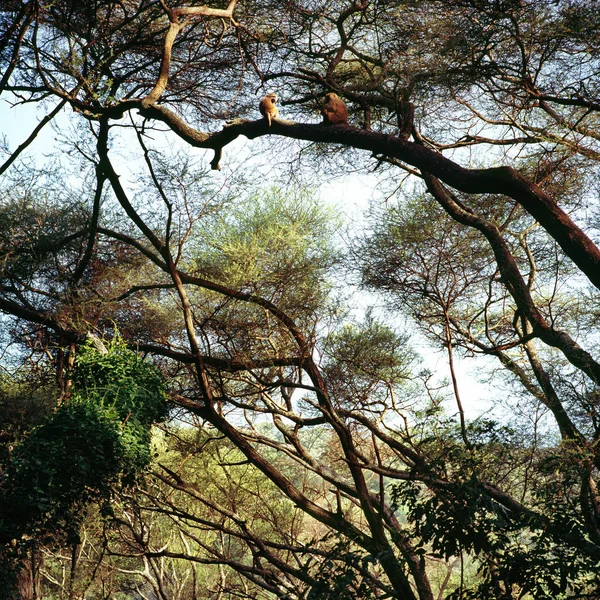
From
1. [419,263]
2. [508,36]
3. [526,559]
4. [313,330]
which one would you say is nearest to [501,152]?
[419,263]

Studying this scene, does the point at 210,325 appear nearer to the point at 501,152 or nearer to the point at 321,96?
the point at 321,96

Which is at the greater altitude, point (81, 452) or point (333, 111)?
point (333, 111)

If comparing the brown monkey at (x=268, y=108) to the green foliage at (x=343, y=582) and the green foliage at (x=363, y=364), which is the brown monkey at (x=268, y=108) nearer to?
the green foliage at (x=343, y=582)

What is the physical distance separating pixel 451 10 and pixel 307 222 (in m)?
2.62

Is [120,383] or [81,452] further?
[120,383]

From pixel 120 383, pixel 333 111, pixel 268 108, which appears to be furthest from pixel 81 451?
pixel 333 111

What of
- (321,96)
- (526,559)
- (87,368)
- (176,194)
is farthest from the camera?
(176,194)

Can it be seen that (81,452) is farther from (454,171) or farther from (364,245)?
(364,245)

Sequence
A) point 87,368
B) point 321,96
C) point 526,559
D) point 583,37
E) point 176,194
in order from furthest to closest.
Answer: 1. point 176,194
2. point 321,96
3. point 87,368
4. point 583,37
5. point 526,559

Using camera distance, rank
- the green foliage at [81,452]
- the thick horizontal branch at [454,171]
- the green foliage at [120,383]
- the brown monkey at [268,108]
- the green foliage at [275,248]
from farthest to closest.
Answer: the green foliage at [275,248] < the green foliage at [120,383] < the green foliage at [81,452] < the brown monkey at [268,108] < the thick horizontal branch at [454,171]

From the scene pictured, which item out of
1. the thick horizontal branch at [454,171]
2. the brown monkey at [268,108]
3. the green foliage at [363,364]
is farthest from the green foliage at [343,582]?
the brown monkey at [268,108]

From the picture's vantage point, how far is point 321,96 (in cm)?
683

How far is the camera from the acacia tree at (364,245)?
5199 millimetres

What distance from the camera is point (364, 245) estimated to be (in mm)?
8000
